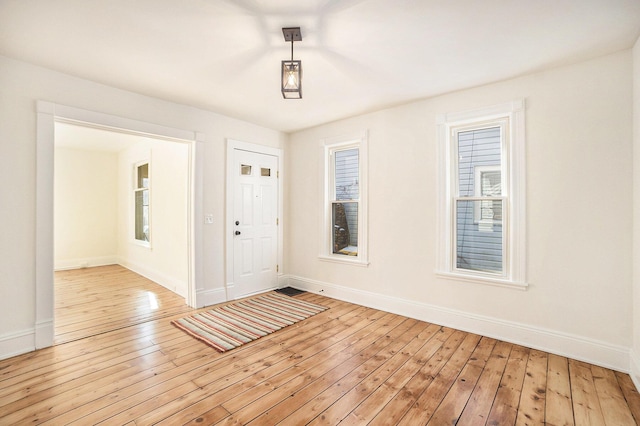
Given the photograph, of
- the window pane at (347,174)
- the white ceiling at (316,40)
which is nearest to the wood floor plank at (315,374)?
the window pane at (347,174)

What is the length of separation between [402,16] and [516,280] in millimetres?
2683

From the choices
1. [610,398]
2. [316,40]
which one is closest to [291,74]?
[316,40]

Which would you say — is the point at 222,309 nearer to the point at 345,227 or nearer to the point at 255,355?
the point at 255,355

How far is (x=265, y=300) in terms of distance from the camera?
4.39 meters

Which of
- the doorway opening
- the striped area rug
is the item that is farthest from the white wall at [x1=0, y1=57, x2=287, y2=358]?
the striped area rug

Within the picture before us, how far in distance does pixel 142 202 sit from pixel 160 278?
1.95 m

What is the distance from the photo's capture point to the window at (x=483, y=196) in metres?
3.01

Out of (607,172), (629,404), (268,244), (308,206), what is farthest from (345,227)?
(629,404)

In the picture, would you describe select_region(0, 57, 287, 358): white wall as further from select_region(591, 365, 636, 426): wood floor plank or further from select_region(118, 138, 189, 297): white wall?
select_region(591, 365, 636, 426): wood floor plank

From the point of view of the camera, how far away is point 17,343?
2693 millimetres

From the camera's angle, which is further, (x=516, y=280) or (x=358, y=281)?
(x=358, y=281)

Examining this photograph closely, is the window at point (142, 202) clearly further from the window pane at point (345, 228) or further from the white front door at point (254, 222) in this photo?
the window pane at point (345, 228)

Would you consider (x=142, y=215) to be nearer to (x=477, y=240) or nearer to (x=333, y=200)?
(x=333, y=200)

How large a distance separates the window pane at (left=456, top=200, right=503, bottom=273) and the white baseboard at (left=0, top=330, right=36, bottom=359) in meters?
4.43
